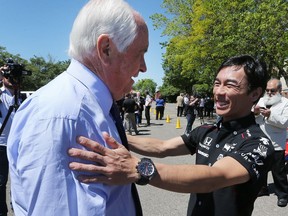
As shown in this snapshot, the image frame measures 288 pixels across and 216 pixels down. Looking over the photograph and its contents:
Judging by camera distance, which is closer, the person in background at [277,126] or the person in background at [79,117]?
the person in background at [79,117]

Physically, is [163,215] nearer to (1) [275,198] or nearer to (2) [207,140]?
(1) [275,198]

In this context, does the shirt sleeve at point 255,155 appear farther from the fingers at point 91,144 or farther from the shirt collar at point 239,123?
the fingers at point 91,144

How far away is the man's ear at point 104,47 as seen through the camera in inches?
44.7

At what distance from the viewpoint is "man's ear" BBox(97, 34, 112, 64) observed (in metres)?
1.14

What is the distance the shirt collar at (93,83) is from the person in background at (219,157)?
138 millimetres

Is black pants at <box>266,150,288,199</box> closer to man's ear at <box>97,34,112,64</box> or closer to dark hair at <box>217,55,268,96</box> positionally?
dark hair at <box>217,55,268,96</box>

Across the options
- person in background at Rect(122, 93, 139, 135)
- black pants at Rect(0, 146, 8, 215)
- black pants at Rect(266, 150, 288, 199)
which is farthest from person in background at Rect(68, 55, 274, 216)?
person in background at Rect(122, 93, 139, 135)

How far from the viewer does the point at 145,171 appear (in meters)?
1.27

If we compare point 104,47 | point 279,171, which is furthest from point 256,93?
point 279,171

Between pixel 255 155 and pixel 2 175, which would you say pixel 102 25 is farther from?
pixel 2 175

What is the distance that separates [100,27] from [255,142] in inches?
44.9

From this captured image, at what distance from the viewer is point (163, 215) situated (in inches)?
166

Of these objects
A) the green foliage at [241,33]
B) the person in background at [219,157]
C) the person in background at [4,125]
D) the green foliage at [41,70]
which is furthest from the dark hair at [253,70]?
the green foliage at [41,70]

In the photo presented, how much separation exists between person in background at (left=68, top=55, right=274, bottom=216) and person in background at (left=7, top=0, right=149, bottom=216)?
0.05 meters
